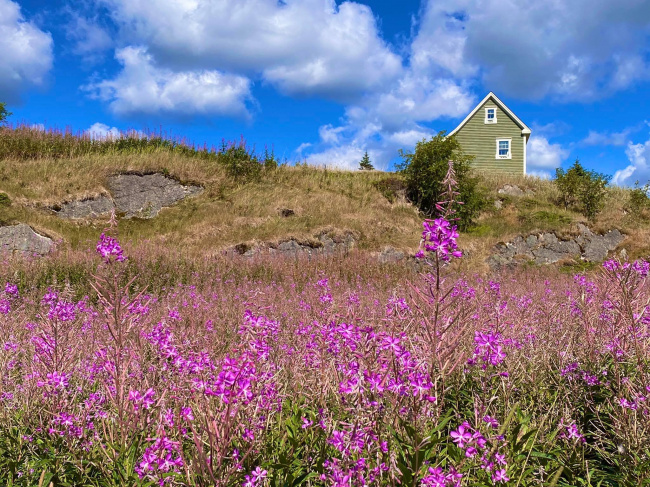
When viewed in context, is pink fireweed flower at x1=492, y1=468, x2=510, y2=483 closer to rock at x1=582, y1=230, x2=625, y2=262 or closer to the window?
rock at x1=582, y1=230, x2=625, y2=262

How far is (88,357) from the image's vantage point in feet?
12.5

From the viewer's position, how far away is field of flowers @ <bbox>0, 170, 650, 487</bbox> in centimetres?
168

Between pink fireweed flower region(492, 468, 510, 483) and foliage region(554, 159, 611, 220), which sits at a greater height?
foliage region(554, 159, 611, 220)

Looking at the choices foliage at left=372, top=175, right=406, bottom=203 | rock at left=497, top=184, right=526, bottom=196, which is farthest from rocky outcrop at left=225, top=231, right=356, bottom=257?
rock at left=497, top=184, right=526, bottom=196

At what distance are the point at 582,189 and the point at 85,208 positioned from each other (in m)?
22.9

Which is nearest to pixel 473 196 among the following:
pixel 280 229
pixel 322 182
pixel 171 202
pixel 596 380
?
pixel 322 182

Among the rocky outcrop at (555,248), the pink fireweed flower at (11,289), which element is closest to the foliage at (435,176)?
the rocky outcrop at (555,248)

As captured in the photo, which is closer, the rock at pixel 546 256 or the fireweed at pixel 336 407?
the fireweed at pixel 336 407

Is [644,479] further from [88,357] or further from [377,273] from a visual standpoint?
[377,273]

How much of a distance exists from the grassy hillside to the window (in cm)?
975

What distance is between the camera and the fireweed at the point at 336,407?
66.2 inches

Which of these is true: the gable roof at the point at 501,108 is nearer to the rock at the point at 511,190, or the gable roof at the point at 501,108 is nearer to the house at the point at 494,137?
the house at the point at 494,137

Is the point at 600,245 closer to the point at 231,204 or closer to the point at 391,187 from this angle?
the point at 391,187

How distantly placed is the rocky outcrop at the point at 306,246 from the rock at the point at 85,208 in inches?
235
